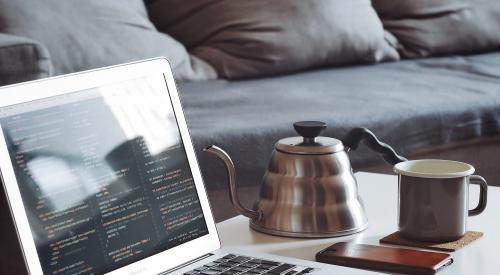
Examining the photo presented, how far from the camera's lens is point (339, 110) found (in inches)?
80.5

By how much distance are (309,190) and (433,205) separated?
0.51ft

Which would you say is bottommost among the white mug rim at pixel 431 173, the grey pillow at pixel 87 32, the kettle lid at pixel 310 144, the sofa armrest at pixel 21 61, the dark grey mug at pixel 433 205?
the dark grey mug at pixel 433 205

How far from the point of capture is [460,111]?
2.18 metres

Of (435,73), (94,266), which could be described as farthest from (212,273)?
(435,73)

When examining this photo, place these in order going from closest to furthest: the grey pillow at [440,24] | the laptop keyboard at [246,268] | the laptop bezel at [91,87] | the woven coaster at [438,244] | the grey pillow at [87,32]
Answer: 1. the laptop bezel at [91,87]
2. the laptop keyboard at [246,268]
3. the woven coaster at [438,244]
4. the grey pillow at [87,32]
5. the grey pillow at [440,24]

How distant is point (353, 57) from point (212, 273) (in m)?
1.75

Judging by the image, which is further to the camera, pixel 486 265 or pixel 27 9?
pixel 27 9

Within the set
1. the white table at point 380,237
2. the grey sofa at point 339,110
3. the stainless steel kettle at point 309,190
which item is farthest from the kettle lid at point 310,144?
the grey sofa at point 339,110

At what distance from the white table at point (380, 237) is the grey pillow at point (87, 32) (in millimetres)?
963

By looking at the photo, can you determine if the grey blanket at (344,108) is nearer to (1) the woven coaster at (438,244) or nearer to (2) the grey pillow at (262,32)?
(2) the grey pillow at (262,32)

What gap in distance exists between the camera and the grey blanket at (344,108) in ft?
6.04

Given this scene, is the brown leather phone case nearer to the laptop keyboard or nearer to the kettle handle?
the laptop keyboard

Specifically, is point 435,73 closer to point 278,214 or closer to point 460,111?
point 460,111

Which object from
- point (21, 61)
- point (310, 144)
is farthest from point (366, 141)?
point (21, 61)
